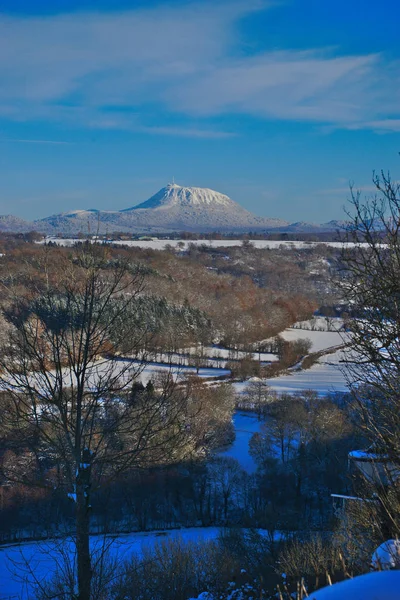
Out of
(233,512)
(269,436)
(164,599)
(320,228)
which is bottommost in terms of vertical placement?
(233,512)

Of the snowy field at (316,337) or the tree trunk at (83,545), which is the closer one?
the tree trunk at (83,545)

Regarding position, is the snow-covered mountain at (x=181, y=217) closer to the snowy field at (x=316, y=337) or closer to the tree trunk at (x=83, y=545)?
the snowy field at (x=316, y=337)

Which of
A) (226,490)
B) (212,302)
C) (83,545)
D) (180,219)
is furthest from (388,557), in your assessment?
(180,219)

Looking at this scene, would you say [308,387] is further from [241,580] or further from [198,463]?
[241,580]

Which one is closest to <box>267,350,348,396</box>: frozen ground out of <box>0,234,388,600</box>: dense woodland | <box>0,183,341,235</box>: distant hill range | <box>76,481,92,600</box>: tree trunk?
<box>0,234,388,600</box>: dense woodland

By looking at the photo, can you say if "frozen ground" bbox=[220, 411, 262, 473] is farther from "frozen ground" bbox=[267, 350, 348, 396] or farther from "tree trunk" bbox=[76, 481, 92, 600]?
"tree trunk" bbox=[76, 481, 92, 600]

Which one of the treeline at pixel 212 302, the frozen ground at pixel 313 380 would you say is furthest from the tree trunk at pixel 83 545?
the treeline at pixel 212 302

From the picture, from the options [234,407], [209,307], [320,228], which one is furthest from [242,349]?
[320,228]
